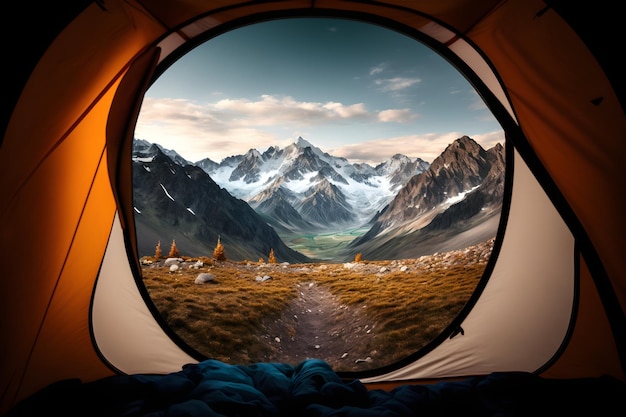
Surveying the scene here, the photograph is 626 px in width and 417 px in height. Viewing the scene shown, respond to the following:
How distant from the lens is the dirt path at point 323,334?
12156mm

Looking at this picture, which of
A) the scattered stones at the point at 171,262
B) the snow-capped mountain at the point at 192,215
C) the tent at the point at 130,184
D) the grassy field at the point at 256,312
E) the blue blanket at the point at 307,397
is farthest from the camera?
the snow-capped mountain at the point at 192,215

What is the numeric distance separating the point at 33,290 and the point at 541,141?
15.4 feet

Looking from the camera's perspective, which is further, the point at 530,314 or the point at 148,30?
the point at 530,314

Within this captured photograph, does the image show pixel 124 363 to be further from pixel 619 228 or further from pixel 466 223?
pixel 466 223

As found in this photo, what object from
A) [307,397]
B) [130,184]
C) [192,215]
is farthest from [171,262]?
[192,215]

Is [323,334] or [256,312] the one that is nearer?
[323,334]

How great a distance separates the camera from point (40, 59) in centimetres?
214

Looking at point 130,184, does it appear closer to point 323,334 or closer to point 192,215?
point 323,334

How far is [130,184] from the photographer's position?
266 centimetres

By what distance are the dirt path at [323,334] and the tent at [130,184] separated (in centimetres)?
586

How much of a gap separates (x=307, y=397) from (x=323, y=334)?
14.5 m

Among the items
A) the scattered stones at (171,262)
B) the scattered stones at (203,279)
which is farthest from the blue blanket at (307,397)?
the scattered stones at (171,262)

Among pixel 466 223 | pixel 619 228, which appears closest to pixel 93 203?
pixel 619 228

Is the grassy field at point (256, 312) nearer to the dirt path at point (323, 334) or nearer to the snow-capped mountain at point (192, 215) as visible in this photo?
the dirt path at point (323, 334)
